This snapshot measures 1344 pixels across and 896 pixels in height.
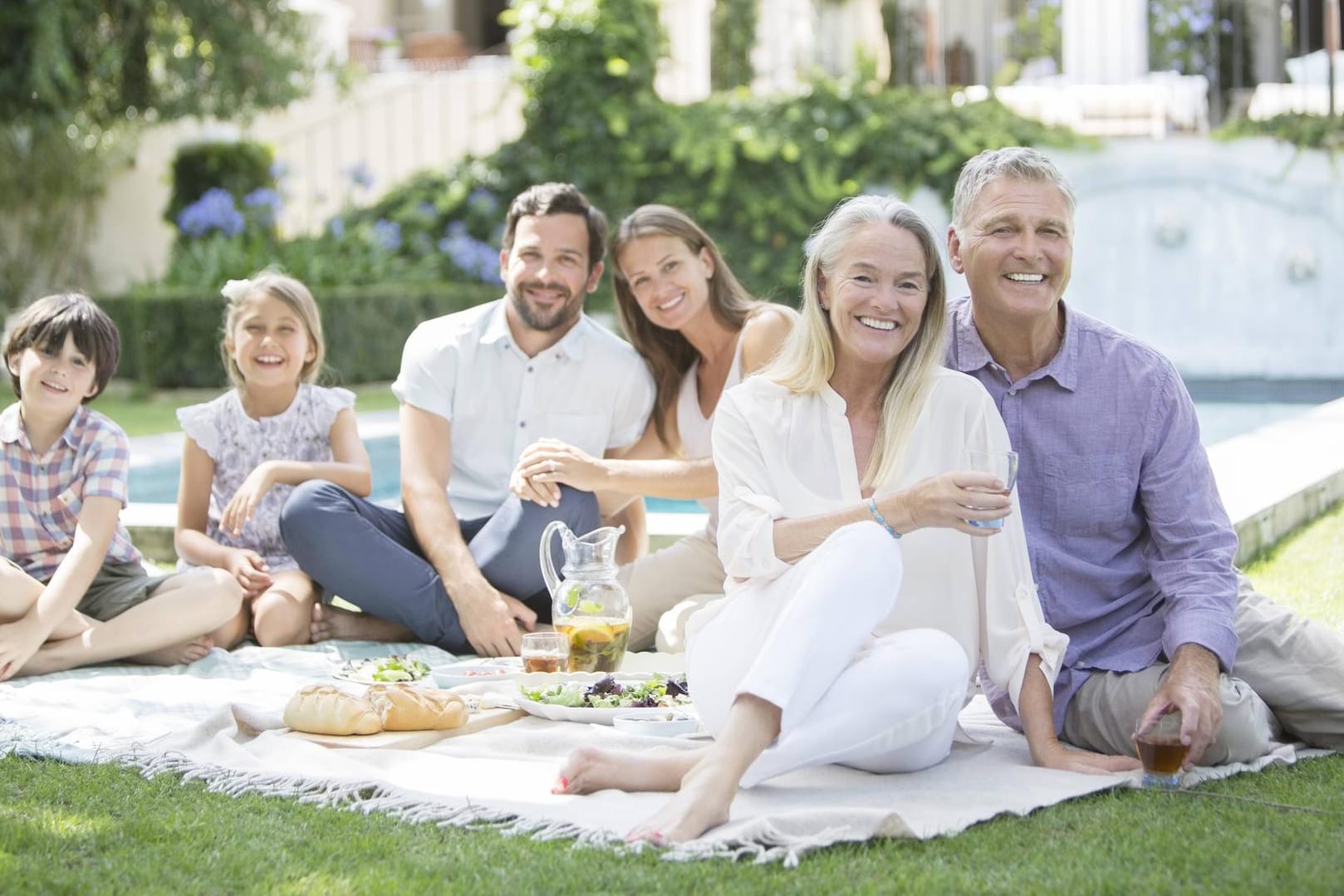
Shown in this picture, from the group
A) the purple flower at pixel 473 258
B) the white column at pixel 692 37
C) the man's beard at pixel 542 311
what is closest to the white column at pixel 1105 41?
the white column at pixel 692 37

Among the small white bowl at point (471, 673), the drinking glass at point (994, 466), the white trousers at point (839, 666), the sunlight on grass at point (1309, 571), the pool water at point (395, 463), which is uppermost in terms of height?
the drinking glass at point (994, 466)

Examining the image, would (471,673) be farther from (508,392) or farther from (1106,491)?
(1106,491)

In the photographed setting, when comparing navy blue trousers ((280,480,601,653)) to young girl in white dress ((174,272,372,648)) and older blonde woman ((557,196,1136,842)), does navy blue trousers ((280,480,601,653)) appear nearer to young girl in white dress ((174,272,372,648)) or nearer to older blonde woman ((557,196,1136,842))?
young girl in white dress ((174,272,372,648))

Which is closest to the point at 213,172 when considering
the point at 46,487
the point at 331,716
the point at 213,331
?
the point at 213,331

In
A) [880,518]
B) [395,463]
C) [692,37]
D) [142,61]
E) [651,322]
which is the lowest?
[395,463]

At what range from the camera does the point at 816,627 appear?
2572 millimetres

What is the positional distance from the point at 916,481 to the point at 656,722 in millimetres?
749

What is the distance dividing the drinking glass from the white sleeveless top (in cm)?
163

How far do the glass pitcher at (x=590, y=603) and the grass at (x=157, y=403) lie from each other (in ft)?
20.9

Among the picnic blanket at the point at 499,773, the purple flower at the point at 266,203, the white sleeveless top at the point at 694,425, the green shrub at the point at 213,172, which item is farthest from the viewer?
the green shrub at the point at 213,172

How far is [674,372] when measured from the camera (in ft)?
14.8

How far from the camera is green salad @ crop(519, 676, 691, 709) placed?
3.37 m

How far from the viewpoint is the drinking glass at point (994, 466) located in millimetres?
2592

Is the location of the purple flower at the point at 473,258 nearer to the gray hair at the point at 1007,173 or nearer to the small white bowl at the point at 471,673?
the small white bowl at the point at 471,673
